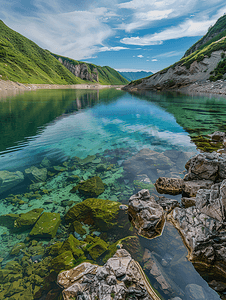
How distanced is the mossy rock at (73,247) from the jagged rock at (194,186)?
762 centimetres

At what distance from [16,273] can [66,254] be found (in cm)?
205

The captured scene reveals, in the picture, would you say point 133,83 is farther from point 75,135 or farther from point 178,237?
point 178,237

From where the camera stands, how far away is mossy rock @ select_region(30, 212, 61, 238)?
767 centimetres

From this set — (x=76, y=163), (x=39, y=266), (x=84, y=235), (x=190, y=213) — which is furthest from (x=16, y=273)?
Answer: (x=76, y=163)

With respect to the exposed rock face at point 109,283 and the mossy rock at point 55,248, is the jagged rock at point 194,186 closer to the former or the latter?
the exposed rock face at point 109,283

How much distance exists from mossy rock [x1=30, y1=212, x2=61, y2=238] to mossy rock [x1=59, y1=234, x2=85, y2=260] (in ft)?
3.44

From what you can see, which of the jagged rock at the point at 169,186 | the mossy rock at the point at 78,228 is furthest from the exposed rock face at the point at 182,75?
the mossy rock at the point at 78,228

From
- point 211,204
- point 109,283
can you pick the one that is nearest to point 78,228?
point 109,283

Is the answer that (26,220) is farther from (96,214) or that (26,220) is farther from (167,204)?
(167,204)

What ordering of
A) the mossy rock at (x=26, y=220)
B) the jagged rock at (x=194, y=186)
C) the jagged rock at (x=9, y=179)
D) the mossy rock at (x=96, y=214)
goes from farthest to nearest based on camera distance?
the jagged rock at (x=9, y=179) → the jagged rock at (x=194, y=186) → the mossy rock at (x=96, y=214) → the mossy rock at (x=26, y=220)

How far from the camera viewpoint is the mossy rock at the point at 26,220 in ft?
26.7

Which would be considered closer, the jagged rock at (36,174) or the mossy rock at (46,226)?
the mossy rock at (46,226)

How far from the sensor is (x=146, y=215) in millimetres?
7980

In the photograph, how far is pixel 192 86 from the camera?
114500 millimetres
